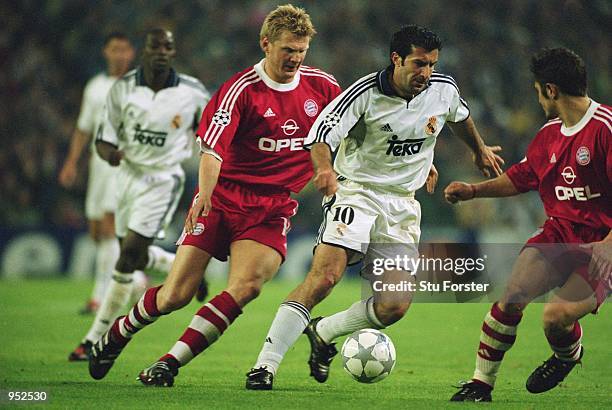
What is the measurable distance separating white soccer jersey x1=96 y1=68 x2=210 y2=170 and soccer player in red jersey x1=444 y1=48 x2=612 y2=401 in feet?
8.90

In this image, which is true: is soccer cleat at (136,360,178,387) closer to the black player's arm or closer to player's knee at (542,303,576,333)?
player's knee at (542,303,576,333)

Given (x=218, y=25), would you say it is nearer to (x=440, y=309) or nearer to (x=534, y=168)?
(x=440, y=309)

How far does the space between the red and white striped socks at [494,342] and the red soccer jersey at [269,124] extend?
4.89 feet

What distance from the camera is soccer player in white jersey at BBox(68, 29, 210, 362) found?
7.74m

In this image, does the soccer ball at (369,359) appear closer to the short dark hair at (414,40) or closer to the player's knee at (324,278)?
the player's knee at (324,278)

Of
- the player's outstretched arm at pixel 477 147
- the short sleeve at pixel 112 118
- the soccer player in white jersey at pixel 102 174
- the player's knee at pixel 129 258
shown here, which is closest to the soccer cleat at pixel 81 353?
the player's knee at pixel 129 258

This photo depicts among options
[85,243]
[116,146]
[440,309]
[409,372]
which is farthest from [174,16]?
[409,372]

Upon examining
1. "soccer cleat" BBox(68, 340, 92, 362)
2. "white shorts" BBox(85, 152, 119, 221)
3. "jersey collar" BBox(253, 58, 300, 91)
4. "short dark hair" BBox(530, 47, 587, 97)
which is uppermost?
"short dark hair" BBox(530, 47, 587, 97)

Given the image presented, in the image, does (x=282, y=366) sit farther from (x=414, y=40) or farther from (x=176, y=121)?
(x=414, y=40)

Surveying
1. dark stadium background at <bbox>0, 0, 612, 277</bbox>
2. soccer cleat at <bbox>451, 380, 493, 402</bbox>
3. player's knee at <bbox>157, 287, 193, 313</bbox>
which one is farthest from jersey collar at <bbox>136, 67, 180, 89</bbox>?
dark stadium background at <bbox>0, 0, 612, 277</bbox>

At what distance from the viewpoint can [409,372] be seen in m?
6.88

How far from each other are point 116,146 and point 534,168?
3.29 meters

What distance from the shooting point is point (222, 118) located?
590 centimetres

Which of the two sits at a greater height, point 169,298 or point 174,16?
point 169,298
